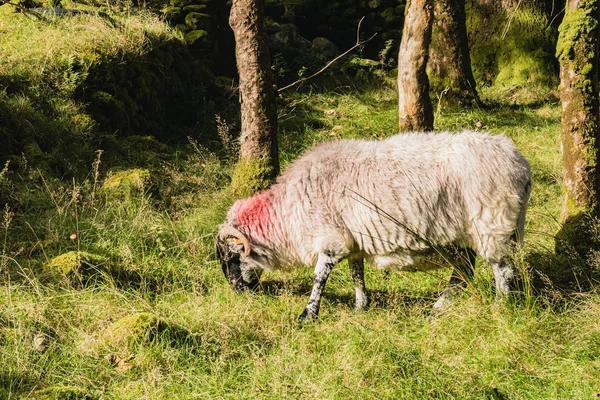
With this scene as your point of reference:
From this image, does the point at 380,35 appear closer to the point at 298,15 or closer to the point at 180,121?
the point at 298,15

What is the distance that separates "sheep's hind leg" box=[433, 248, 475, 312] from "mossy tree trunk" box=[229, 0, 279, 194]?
2.51 metres

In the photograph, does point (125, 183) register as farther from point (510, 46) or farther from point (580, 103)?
point (510, 46)

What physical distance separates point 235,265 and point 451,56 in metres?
7.42

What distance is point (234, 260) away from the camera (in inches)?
236

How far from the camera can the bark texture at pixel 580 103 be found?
5.69 m

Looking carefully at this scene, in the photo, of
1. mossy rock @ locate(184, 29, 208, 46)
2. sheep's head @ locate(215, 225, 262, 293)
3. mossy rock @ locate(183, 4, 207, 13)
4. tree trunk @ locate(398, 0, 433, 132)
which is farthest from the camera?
mossy rock @ locate(183, 4, 207, 13)

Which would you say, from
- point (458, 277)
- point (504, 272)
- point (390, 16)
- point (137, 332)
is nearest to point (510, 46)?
point (390, 16)

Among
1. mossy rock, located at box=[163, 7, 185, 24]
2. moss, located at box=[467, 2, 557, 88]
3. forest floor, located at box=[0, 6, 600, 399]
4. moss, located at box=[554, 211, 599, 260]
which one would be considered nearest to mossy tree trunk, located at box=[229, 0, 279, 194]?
forest floor, located at box=[0, 6, 600, 399]

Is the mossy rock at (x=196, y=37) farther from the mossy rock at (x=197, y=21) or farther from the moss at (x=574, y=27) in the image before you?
the moss at (x=574, y=27)

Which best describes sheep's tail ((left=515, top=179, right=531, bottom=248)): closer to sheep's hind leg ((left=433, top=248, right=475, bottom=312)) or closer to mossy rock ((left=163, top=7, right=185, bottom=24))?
sheep's hind leg ((left=433, top=248, right=475, bottom=312))

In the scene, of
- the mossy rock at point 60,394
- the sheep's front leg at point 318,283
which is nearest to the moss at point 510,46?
the sheep's front leg at point 318,283

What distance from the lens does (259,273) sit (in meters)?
6.18

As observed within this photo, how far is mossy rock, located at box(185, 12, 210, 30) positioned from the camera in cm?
1205

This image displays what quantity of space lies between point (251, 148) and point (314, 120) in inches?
148
